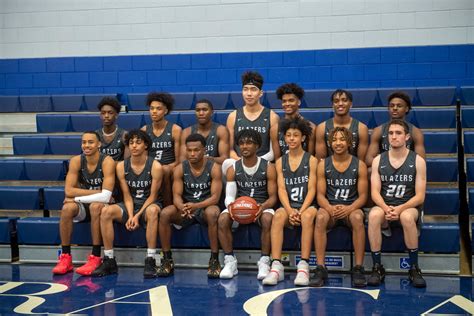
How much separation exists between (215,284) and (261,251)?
546 millimetres

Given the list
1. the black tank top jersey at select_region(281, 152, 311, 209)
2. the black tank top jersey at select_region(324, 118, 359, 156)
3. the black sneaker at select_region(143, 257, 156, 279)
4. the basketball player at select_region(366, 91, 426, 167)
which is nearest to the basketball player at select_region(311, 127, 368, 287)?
the black tank top jersey at select_region(281, 152, 311, 209)

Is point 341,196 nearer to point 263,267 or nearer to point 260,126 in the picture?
point 263,267

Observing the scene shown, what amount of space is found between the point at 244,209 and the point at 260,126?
999 mm

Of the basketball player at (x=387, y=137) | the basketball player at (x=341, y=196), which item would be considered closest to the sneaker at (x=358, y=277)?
the basketball player at (x=341, y=196)

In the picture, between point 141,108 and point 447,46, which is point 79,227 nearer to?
point 141,108

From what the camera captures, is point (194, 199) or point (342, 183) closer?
point (342, 183)

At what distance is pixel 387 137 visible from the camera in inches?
225

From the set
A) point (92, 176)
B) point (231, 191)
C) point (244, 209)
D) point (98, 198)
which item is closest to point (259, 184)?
point (231, 191)

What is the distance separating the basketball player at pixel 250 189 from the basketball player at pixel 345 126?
556 mm

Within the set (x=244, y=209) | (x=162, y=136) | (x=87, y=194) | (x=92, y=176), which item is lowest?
(x=244, y=209)

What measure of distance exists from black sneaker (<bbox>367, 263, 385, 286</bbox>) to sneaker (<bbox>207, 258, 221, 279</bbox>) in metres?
1.18

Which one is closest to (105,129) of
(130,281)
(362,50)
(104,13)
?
(130,281)

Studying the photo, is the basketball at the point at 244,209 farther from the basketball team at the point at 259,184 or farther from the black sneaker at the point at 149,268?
the black sneaker at the point at 149,268

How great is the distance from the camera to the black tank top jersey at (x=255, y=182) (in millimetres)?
5520
